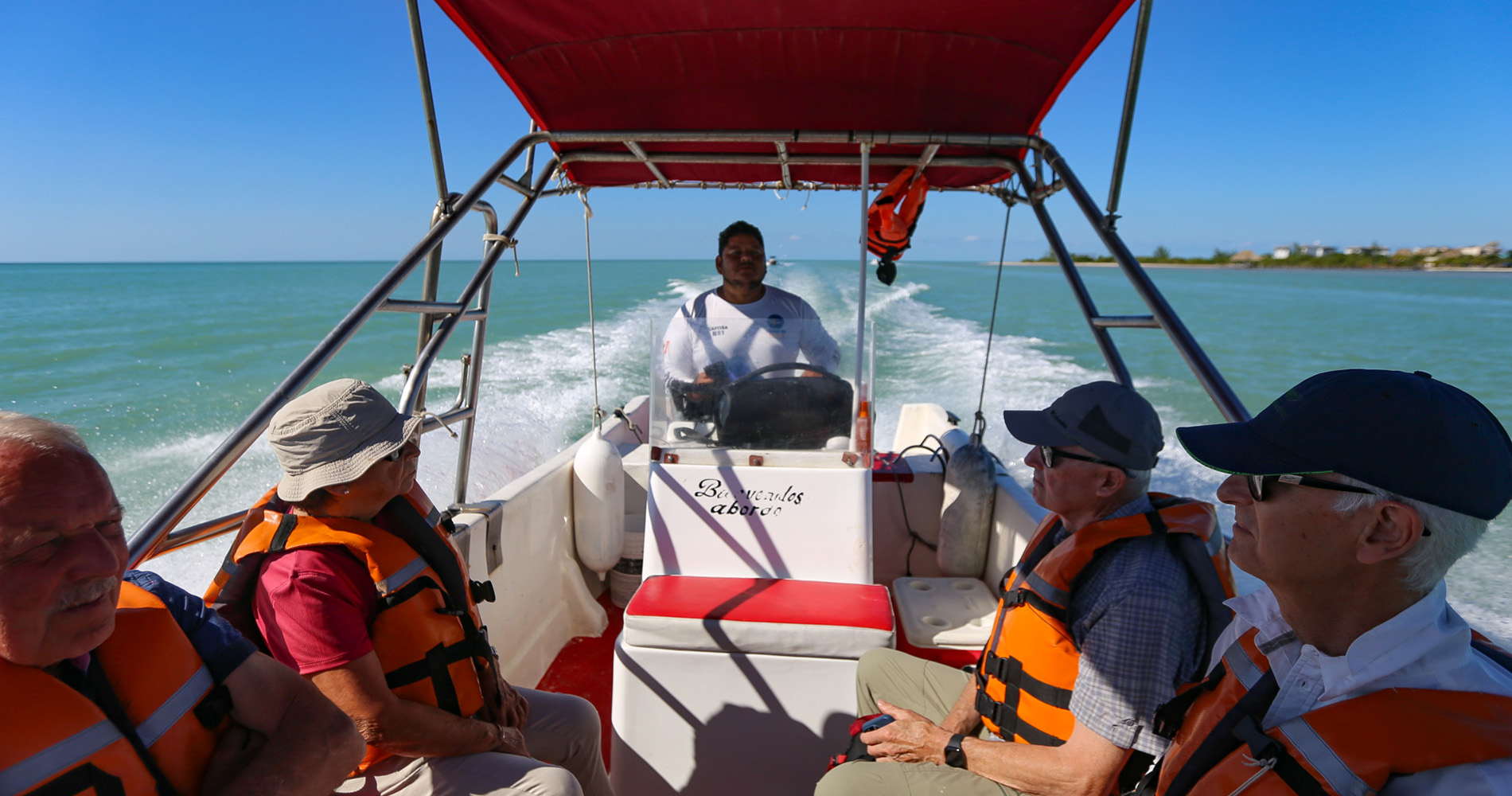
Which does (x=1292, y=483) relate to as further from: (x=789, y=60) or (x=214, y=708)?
(x=789, y=60)

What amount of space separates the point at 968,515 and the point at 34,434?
9.28 ft

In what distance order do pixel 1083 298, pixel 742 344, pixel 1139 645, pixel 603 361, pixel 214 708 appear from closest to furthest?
pixel 214 708
pixel 1139 645
pixel 1083 298
pixel 742 344
pixel 603 361

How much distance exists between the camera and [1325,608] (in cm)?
93

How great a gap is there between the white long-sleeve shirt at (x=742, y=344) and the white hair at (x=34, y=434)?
1668mm

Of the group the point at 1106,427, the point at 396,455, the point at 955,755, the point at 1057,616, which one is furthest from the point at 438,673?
the point at 1106,427

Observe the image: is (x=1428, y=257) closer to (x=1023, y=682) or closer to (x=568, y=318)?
(x=568, y=318)

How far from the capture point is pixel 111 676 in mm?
1018

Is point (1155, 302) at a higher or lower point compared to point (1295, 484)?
higher

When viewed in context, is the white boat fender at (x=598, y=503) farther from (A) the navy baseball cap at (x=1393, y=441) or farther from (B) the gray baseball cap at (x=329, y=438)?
(A) the navy baseball cap at (x=1393, y=441)

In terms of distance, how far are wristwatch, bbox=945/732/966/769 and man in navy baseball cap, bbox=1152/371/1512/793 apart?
23.6 inches

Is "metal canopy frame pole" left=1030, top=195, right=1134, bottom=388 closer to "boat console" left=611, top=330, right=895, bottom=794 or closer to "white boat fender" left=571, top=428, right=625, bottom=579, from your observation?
"boat console" left=611, top=330, right=895, bottom=794

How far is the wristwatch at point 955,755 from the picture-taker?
156 centimetres

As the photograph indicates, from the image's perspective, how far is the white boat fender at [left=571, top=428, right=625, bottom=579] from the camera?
3168mm

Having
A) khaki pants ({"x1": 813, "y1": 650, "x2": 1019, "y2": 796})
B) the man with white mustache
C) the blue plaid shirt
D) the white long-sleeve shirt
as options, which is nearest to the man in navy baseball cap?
the blue plaid shirt
